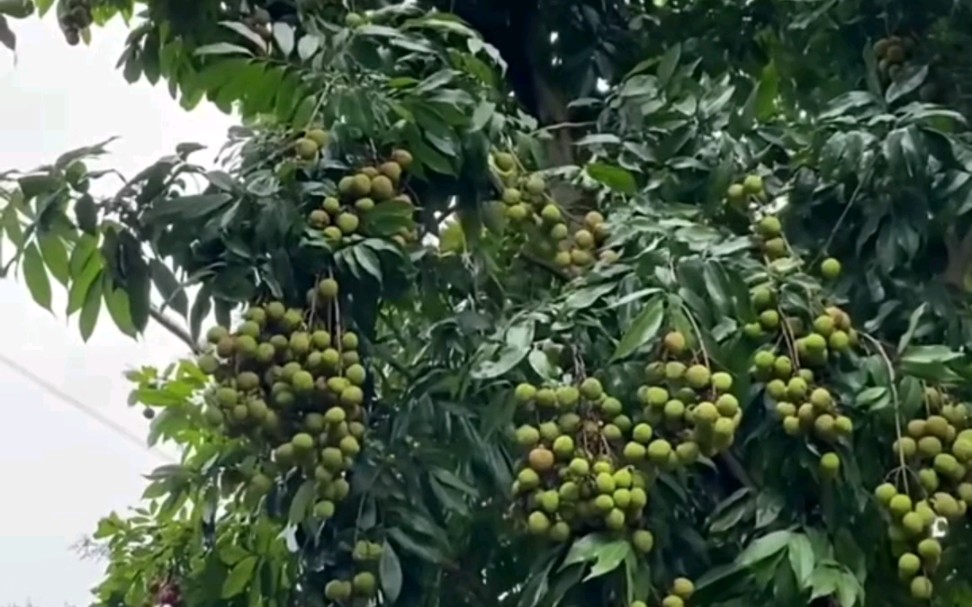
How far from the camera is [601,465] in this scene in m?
1.22

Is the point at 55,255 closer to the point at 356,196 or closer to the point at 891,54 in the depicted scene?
the point at 356,196

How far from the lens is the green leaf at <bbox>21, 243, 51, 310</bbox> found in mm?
1344

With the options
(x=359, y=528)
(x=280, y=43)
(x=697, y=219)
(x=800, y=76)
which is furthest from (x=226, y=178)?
(x=800, y=76)

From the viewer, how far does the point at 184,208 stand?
1317 millimetres

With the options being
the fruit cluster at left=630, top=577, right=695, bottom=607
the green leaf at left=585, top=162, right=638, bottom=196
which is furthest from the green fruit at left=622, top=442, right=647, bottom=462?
the green leaf at left=585, top=162, right=638, bottom=196

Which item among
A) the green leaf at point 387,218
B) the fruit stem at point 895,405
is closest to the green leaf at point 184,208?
the green leaf at point 387,218

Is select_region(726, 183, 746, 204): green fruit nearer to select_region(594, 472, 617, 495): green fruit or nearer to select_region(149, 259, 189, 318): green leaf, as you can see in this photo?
select_region(594, 472, 617, 495): green fruit

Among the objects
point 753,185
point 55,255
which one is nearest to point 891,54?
point 753,185

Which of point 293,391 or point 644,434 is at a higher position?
point 293,391

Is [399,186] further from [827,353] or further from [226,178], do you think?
[827,353]

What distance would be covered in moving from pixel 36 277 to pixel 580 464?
0.49 m

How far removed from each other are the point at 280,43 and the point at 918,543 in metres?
0.68

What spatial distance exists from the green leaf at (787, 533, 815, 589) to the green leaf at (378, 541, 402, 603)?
32 cm

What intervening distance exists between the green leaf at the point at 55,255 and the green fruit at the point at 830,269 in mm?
655
